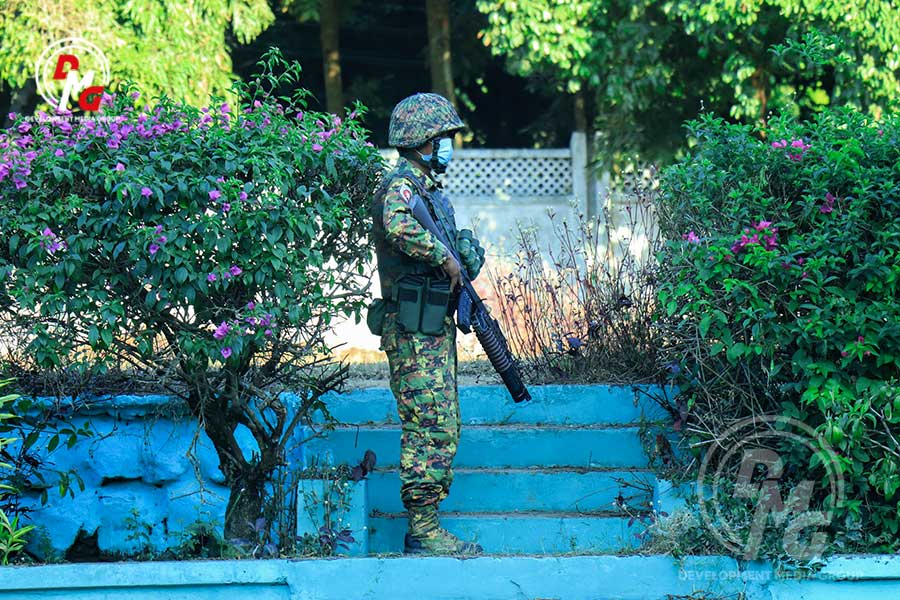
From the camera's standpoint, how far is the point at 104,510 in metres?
5.29

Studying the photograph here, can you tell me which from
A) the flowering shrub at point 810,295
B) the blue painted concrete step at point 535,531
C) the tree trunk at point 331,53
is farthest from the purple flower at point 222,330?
the tree trunk at point 331,53

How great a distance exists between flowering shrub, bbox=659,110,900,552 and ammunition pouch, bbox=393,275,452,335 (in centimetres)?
95

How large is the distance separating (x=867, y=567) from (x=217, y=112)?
3.24 meters

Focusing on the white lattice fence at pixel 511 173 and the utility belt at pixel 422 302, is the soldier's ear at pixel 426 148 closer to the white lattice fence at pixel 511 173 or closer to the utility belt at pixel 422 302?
the utility belt at pixel 422 302

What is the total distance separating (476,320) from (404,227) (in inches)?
21.4

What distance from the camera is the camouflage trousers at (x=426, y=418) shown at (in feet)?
15.4

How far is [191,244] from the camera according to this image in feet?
14.7

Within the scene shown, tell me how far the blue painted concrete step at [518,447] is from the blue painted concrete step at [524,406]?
182 millimetres

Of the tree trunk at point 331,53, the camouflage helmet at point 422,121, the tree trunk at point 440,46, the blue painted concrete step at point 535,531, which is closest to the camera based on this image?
the camouflage helmet at point 422,121

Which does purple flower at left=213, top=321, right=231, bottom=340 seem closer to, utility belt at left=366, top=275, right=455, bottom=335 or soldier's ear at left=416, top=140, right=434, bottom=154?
utility belt at left=366, top=275, right=455, bottom=335

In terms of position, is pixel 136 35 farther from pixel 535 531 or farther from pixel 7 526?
pixel 535 531

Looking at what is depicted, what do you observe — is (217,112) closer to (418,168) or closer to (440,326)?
(418,168)

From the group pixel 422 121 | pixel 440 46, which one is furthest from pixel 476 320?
pixel 440 46

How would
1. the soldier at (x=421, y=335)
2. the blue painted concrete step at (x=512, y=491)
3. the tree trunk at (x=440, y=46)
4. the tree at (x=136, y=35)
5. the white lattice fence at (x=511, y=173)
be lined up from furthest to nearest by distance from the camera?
the white lattice fence at (x=511, y=173) → the tree trunk at (x=440, y=46) → the tree at (x=136, y=35) → the blue painted concrete step at (x=512, y=491) → the soldier at (x=421, y=335)
